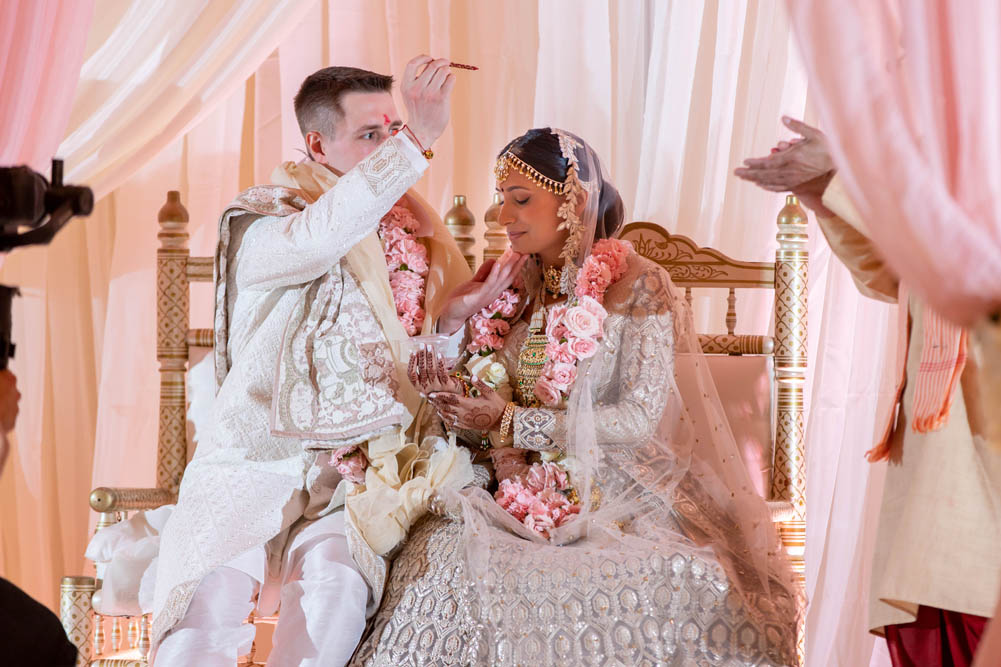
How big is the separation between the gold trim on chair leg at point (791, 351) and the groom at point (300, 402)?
42.8 inches

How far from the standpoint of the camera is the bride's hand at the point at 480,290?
2.62 meters

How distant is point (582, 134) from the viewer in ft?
11.6

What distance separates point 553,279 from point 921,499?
105cm

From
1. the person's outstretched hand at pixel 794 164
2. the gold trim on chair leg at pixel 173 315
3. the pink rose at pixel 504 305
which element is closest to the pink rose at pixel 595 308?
the pink rose at pixel 504 305

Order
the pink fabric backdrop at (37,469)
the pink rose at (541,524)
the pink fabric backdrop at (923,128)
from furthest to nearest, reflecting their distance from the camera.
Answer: the pink fabric backdrop at (37,469) → the pink rose at (541,524) → the pink fabric backdrop at (923,128)

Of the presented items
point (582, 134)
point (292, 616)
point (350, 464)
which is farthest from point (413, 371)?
point (582, 134)

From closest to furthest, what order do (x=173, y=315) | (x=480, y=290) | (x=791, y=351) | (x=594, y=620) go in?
(x=594, y=620) → (x=480, y=290) → (x=791, y=351) → (x=173, y=315)

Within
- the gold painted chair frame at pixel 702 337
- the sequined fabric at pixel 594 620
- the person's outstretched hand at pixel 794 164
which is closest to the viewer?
the person's outstretched hand at pixel 794 164

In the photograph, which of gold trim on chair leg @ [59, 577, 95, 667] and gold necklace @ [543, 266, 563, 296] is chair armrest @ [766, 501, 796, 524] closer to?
gold necklace @ [543, 266, 563, 296]

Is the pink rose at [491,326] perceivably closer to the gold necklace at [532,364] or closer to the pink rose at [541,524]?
the gold necklace at [532,364]

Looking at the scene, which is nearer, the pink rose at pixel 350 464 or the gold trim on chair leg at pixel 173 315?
the pink rose at pixel 350 464

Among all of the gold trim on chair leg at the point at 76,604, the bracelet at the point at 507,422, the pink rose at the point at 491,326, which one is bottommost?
the gold trim on chair leg at the point at 76,604

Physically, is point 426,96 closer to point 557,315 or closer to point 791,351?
point 557,315

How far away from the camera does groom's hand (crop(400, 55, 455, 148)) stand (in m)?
2.39
